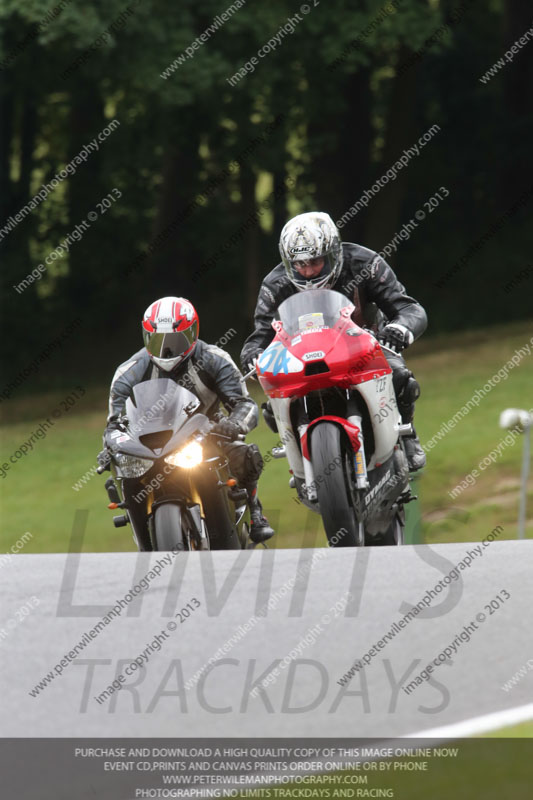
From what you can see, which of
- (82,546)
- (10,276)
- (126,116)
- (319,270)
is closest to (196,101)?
(126,116)

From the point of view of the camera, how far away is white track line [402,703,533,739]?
15.0 feet

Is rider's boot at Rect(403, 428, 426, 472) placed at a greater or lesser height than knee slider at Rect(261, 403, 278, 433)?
greater

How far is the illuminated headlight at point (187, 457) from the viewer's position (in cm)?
727

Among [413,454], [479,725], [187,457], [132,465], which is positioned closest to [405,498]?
[413,454]

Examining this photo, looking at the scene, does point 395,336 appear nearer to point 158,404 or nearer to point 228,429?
point 228,429

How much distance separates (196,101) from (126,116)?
201cm

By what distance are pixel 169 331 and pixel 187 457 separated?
929 millimetres

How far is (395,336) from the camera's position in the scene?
301 inches

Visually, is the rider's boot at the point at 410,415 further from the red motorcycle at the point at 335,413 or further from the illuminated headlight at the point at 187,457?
the illuminated headlight at the point at 187,457

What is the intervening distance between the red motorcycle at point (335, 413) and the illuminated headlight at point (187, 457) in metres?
0.52

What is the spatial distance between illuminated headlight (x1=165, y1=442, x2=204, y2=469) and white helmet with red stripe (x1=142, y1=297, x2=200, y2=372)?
748 mm
